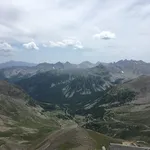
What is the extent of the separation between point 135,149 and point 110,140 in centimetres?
4974

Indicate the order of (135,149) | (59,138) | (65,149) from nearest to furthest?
(135,149) < (65,149) < (59,138)

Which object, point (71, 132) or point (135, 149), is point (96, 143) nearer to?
point (71, 132)

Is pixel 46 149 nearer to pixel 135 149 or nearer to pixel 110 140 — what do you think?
pixel 110 140

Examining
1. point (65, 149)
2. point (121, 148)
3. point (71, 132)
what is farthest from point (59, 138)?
point (121, 148)

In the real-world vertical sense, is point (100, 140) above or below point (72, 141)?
below

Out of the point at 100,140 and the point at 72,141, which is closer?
the point at 72,141

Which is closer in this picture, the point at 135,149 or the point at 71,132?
the point at 135,149

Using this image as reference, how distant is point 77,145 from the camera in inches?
5901

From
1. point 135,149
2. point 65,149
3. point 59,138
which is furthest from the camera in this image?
point 59,138

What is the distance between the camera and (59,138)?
6471 inches

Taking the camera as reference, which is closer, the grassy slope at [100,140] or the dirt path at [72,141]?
the dirt path at [72,141]

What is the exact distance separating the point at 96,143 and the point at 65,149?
1658cm

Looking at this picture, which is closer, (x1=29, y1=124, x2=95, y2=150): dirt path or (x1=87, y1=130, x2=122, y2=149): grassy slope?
(x1=29, y1=124, x2=95, y2=150): dirt path

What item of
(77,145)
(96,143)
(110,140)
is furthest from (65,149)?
(110,140)
